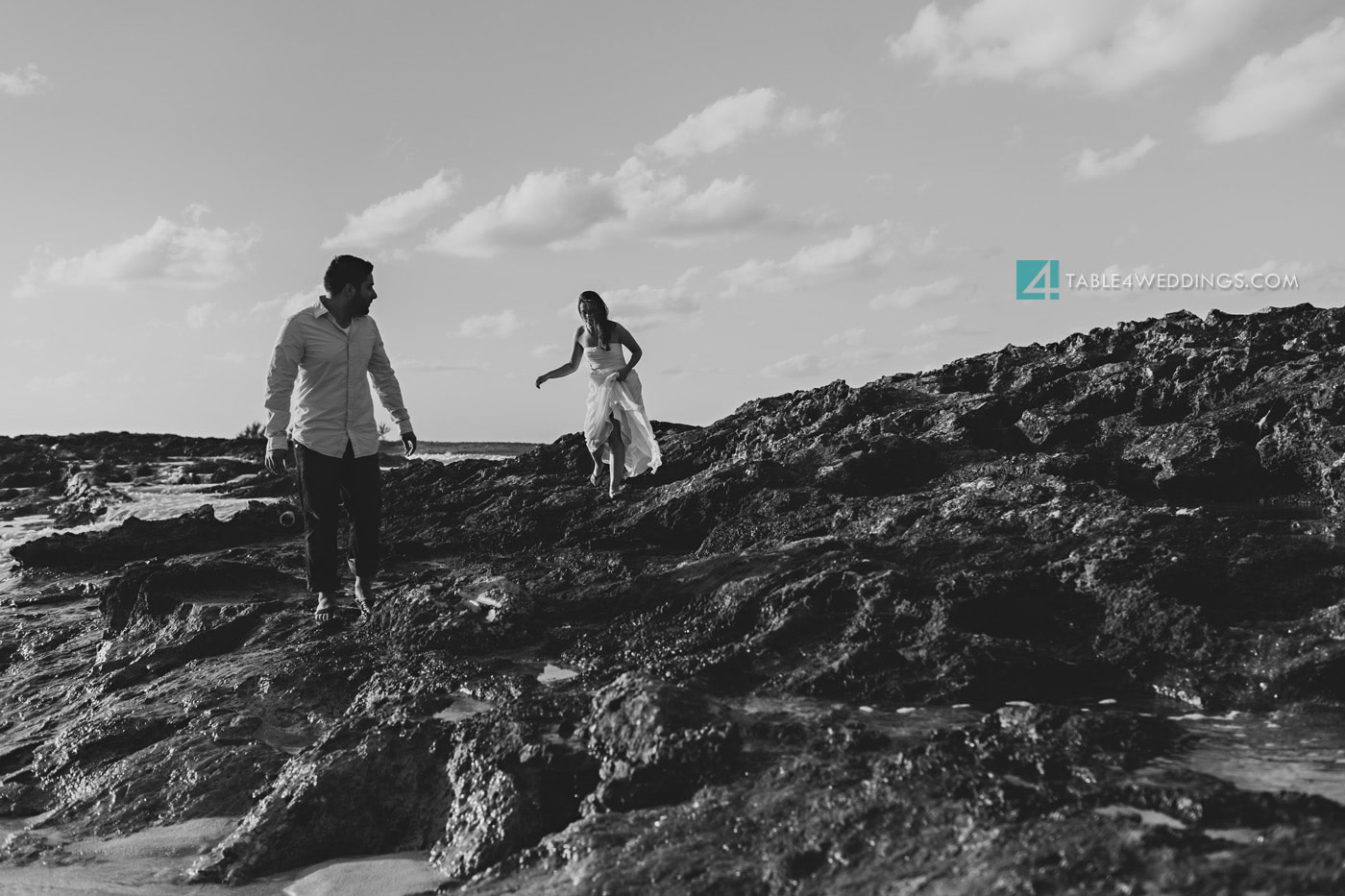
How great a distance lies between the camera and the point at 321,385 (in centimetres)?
635

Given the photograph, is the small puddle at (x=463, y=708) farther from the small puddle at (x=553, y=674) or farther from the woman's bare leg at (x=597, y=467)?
the woman's bare leg at (x=597, y=467)

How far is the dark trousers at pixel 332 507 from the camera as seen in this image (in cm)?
644

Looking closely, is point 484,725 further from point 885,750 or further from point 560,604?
point 560,604

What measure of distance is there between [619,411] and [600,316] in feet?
3.03

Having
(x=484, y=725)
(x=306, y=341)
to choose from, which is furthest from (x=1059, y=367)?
(x=484, y=725)

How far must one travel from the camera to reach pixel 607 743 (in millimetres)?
3553

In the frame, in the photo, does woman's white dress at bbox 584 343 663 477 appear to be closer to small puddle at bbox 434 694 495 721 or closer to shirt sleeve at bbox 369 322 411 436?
shirt sleeve at bbox 369 322 411 436

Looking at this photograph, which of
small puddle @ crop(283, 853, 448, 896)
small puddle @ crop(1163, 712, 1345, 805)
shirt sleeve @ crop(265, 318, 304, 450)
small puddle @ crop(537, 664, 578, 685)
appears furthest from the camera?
shirt sleeve @ crop(265, 318, 304, 450)

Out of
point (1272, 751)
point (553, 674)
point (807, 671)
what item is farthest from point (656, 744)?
point (1272, 751)

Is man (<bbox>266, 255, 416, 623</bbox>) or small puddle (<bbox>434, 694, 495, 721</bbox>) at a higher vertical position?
man (<bbox>266, 255, 416, 623</bbox>)

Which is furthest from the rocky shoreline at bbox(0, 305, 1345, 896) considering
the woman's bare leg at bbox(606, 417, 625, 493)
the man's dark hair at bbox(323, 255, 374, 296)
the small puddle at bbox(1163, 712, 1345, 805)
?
the man's dark hair at bbox(323, 255, 374, 296)

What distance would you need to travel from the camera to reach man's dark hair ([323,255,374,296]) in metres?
6.27

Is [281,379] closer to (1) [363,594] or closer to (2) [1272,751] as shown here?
(1) [363,594]

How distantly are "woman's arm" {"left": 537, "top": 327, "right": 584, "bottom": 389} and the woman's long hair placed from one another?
29cm
